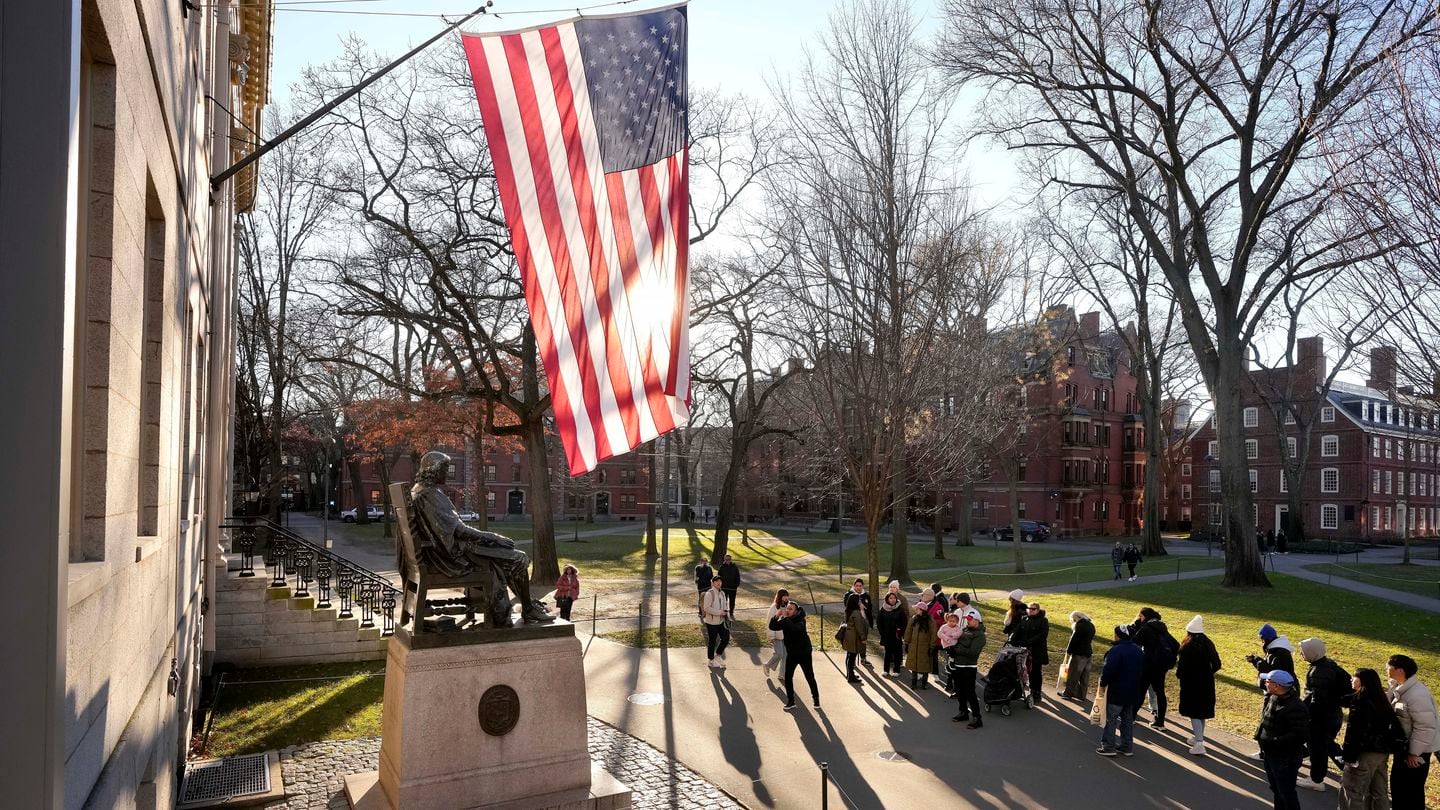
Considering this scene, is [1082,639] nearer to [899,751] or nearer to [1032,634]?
[1032,634]

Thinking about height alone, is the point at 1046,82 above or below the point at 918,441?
above

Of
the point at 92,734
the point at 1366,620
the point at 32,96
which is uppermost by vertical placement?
the point at 32,96

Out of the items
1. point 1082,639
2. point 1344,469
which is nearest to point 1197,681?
point 1082,639

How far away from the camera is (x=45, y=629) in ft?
8.23

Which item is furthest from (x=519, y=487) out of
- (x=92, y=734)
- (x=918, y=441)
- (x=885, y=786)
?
(x=92, y=734)

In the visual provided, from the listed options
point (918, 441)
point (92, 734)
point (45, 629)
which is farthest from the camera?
point (918, 441)

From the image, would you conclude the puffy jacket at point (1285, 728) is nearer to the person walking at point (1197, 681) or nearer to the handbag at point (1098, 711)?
the person walking at point (1197, 681)

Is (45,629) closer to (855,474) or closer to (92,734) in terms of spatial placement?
(92,734)

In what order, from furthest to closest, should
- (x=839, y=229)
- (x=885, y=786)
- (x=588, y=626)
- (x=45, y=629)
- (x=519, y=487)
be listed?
1. (x=519, y=487)
2. (x=588, y=626)
3. (x=839, y=229)
4. (x=885, y=786)
5. (x=45, y=629)

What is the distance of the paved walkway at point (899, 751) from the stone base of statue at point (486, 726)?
7.30ft

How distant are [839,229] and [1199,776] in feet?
42.2

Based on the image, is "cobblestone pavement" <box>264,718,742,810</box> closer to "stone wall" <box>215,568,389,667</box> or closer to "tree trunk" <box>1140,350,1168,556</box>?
"stone wall" <box>215,568,389,667</box>

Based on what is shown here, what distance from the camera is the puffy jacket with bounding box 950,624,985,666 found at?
524 inches

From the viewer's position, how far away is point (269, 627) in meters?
16.4
